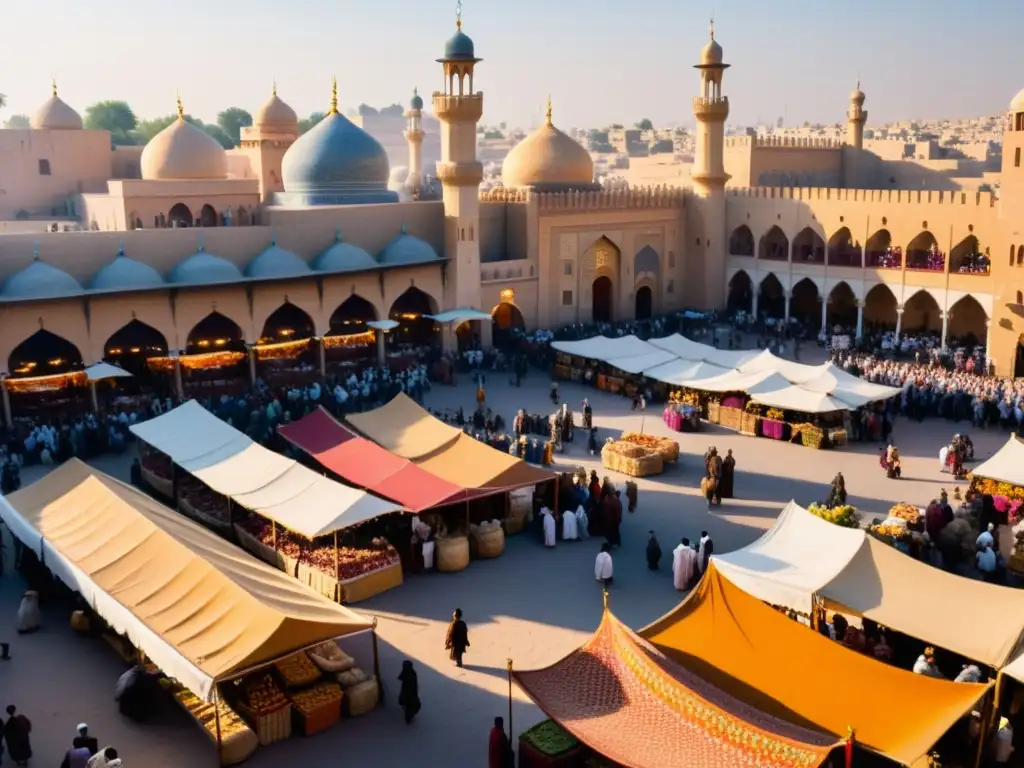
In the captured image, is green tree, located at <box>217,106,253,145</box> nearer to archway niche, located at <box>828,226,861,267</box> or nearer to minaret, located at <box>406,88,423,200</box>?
minaret, located at <box>406,88,423,200</box>

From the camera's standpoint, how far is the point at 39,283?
20047 millimetres

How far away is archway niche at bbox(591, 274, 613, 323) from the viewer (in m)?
31.0

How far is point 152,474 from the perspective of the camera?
1648 cm

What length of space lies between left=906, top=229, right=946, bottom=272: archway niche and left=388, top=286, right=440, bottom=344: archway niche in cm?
1283

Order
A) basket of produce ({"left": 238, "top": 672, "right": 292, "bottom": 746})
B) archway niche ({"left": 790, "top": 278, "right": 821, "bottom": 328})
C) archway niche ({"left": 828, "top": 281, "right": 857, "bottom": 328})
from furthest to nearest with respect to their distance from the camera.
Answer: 1. archway niche ({"left": 790, "top": 278, "right": 821, "bottom": 328})
2. archway niche ({"left": 828, "top": 281, "right": 857, "bottom": 328})
3. basket of produce ({"left": 238, "top": 672, "right": 292, "bottom": 746})

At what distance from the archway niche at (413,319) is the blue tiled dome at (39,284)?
8.50 meters

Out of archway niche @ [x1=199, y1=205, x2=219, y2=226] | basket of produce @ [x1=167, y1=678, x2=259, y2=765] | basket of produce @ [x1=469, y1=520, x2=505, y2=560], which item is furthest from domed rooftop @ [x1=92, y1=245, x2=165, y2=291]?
basket of produce @ [x1=167, y1=678, x2=259, y2=765]

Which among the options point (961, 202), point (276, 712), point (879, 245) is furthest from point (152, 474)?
point (879, 245)

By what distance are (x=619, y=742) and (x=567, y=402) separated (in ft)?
48.7

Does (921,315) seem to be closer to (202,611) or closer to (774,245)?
(774,245)

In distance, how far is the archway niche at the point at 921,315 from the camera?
1174 inches

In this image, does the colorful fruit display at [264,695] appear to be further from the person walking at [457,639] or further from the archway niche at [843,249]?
the archway niche at [843,249]

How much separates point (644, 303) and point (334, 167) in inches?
413

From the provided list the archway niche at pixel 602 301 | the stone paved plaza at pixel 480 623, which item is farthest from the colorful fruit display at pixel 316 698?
the archway niche at pixel 602 301
